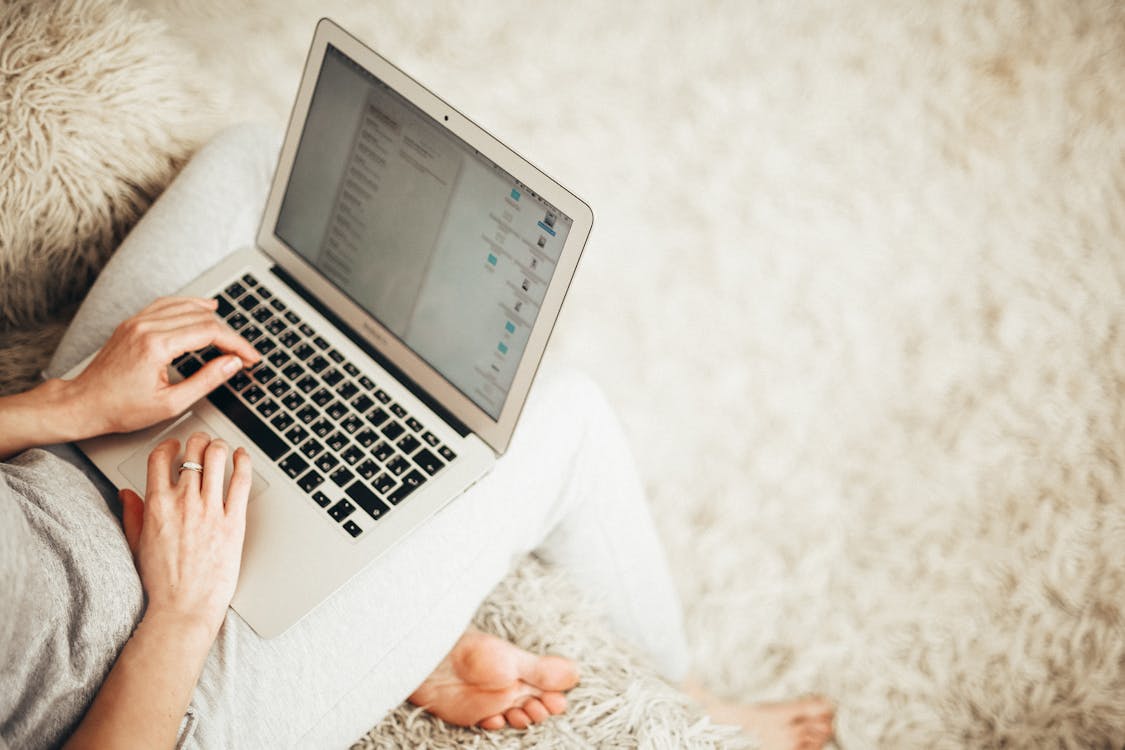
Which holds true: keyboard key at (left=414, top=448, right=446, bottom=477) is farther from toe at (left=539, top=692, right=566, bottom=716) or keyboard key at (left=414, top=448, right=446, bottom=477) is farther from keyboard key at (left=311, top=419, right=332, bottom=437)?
toe at (left=539, top=692, right=566, bottom=716)

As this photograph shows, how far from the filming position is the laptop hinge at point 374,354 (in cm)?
85

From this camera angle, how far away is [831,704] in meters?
1.16

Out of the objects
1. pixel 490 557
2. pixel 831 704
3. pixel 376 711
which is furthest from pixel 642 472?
pixel 376 711

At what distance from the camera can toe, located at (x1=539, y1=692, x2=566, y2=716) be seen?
836 millimetres

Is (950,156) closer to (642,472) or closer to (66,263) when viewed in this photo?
(642,472)

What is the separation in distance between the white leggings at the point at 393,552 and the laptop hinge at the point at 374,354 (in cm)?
7

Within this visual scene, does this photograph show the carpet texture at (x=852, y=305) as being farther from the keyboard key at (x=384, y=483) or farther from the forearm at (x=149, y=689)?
the forearm at (x=149, y=689)

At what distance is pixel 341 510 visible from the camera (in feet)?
2.56

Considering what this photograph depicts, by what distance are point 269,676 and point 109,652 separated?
0.44 feet

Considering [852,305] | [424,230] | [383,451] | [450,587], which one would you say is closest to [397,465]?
[383,451]

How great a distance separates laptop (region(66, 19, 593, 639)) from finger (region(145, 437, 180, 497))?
0.25 feet

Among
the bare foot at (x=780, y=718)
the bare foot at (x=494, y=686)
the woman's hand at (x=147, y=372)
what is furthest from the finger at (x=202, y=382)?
the bare foot at (x=780, y=718)

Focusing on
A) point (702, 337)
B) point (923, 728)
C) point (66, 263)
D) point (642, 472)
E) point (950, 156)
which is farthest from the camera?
point (950, 156)

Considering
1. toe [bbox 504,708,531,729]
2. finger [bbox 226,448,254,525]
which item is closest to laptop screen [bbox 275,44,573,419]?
finger [bbox 226,448,254,525]
